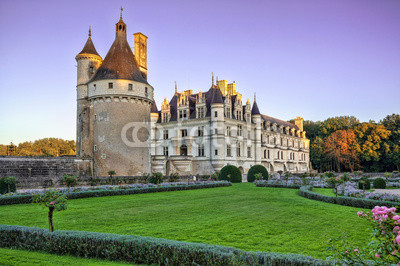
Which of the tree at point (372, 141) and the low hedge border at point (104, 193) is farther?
the tree at point (372, 141)

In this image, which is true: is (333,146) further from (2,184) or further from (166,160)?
(2,184)

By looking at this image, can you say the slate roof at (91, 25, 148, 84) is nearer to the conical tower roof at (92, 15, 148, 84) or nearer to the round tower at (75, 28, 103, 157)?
the conical tower roof at (92, 15, 148, 84)

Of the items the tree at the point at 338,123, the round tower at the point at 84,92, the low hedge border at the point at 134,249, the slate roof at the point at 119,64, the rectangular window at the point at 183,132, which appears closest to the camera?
the low hedge border at the point at 134,249

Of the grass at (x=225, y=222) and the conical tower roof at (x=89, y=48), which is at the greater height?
the conical tower roof at (x=89, y=48)

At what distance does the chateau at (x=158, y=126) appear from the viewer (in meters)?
30.5

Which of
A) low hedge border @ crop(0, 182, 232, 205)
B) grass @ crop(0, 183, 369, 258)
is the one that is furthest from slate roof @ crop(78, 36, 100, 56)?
grass @ crop(0, 183, 369, 258)

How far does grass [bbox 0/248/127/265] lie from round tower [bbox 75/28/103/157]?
1012 inches

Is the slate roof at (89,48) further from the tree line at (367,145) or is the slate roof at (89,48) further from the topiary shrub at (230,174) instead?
the tree line at (367,145)

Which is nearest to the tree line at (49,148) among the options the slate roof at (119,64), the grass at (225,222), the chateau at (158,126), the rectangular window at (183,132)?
the chateau at (158,126)

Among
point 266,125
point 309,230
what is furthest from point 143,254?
point 266,125

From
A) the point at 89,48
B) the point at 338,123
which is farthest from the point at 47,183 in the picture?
the point at 338,123

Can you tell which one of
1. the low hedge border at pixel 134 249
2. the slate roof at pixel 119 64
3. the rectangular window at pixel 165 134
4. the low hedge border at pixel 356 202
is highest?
the slate roof at pixel 119 64

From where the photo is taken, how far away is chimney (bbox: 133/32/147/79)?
38.6 m

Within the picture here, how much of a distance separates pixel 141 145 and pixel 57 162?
7.98m
